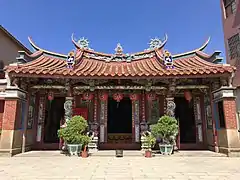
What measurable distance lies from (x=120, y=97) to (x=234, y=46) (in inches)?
277

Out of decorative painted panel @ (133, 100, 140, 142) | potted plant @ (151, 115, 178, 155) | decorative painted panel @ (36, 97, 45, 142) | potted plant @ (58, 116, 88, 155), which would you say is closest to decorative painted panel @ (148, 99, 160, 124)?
decorative painted panel @ (133, 100, 140, 142)

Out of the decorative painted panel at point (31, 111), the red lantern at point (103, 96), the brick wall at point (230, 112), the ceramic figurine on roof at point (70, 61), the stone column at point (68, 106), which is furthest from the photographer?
the ceramic figurine on roof at point (70, 61)

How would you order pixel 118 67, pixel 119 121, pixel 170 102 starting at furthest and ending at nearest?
pixel 119 121 < pixel 118 67 < pixel 170 102

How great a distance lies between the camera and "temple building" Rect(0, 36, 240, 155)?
19.6 ft

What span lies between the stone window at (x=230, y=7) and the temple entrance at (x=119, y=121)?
776 centimetres

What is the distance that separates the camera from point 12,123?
19.3 ft

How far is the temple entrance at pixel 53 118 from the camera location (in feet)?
25.6

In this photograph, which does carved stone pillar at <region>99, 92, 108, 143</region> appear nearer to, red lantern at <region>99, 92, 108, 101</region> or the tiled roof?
red lantern at <region>99, 92, 108, 101</region>

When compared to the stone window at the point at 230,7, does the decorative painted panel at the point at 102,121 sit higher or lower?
lower

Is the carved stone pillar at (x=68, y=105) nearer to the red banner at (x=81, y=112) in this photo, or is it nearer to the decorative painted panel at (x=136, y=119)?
the red banner at (x=81, y=112)

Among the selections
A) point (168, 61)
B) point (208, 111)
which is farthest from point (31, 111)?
point (208, 111)

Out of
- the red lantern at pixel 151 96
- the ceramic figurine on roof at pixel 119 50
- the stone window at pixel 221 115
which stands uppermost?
the ceramic figurine on roof at pixel 119 50

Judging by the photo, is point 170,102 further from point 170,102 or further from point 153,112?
point 153,112

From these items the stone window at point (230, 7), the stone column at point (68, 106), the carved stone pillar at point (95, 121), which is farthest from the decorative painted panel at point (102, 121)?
A: the stone window at point (230, 7)
